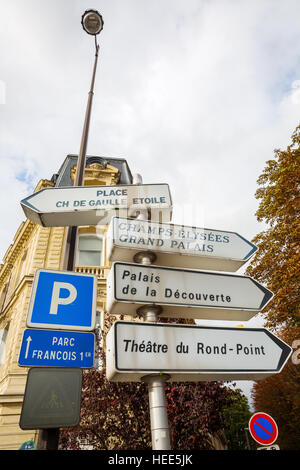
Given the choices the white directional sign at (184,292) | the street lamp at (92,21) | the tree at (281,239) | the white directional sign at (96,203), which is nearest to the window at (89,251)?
the tree at (281,239)

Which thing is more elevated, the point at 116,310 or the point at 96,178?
the point at 96,178

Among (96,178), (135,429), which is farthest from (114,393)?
(96,178)

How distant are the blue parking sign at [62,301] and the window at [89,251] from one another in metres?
12.1

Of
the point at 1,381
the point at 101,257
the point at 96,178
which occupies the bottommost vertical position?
the point at 1,381

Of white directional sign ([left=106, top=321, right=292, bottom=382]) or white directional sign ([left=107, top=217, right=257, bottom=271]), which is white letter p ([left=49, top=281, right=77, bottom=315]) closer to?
white directional sign ([left=107, top=217, right=257, bottom=271])

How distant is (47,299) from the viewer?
3123mm

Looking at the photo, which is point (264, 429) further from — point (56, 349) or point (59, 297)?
point (59, 297)

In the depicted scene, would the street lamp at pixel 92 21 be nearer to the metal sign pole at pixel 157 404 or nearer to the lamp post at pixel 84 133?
the lamp post at pixel 84 133

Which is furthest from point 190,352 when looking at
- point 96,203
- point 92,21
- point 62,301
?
point 92,21

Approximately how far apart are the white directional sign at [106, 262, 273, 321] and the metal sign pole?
0.11 m

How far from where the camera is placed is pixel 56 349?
2938 millimetres

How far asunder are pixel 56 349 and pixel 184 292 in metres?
1.32
